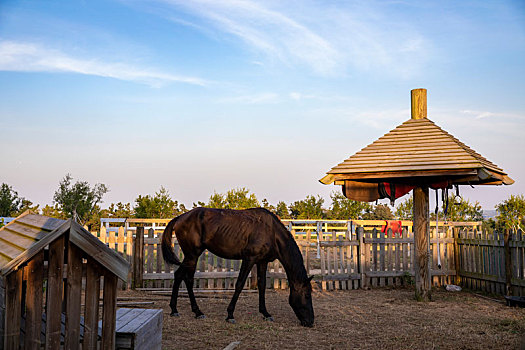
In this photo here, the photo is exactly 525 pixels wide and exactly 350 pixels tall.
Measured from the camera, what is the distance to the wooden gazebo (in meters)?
9.55

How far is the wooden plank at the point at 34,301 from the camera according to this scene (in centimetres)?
354

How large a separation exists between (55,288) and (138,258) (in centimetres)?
841

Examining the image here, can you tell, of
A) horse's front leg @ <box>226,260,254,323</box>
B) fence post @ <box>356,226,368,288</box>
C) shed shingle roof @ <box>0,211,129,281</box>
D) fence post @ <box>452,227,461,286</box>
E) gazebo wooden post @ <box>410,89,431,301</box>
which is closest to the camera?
shed shingle roof @ <box>0,211,129,281</box>

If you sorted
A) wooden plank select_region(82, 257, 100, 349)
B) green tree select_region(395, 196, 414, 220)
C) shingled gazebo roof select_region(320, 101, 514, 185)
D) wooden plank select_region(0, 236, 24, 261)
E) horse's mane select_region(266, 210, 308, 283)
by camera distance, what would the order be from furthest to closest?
green tree select_region(395, 196, 414, 220)
shingled gazebo roof select_region(320, 101, 514, 185)
horse's mane select_region(266, 210, 308, 283)
wooden plank select_region(82, 257, 100, 349)
wooden plank select_region(0, 236, 24, 261)

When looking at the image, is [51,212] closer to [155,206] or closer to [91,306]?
[155,206]

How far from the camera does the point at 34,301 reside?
11.6 ft

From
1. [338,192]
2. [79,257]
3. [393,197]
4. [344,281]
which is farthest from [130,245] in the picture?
[338,192]

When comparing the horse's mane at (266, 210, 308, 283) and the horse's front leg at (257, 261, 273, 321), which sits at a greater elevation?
the horse's mane at (266, 210, 308, 283)

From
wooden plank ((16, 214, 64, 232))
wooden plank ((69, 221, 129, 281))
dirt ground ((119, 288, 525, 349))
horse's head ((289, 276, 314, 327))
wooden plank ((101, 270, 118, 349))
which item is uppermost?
wooden plank ((16, 214, 64, 232))

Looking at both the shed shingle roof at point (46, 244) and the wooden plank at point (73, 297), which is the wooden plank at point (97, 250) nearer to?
the shed shingle roof at point (46, 244)

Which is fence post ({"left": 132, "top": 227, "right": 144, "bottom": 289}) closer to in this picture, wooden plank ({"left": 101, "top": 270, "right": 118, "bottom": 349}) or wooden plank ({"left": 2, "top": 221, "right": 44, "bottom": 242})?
wooden plank ({"left": 2, "top": 221, "right": 44, "bottom": 242})

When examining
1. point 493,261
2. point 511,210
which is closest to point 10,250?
point 493,261

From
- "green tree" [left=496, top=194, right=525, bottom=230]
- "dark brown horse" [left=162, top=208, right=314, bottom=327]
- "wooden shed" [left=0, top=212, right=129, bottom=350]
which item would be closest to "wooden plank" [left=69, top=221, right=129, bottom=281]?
"wooden shed" [left=0, top=212, right=129, bottom=350]

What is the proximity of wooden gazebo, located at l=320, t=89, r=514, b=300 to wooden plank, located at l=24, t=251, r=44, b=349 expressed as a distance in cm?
759
